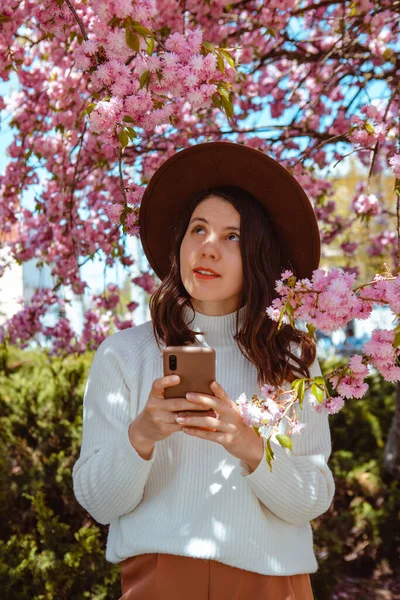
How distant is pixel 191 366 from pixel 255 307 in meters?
0.39

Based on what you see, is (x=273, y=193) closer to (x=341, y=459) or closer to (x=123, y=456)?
(x=123, y=456)

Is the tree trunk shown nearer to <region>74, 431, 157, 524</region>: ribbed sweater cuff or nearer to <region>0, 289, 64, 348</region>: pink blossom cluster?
<region>0, 289, 64, 348</region>: pink blossom cluster

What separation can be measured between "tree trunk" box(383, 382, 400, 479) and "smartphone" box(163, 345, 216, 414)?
2484 millimetres

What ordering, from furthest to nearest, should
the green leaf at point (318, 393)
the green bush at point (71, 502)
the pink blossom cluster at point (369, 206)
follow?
the pink blossom cluster at point (369, 206) < the green bush at point (71, 502) < the green leaf at point (318, 393)

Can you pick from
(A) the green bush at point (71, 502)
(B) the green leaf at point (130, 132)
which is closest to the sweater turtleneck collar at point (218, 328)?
(B) the green leaf at point (130, 132)

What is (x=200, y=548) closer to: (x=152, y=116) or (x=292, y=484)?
(x=292, y=484)

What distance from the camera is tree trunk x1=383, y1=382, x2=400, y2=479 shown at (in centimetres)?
365

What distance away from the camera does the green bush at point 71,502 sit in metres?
2.73

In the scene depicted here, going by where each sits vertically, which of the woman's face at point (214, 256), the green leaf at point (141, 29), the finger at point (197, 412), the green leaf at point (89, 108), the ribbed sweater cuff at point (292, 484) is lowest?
the ribbed sweater cuff at point (292, 484)

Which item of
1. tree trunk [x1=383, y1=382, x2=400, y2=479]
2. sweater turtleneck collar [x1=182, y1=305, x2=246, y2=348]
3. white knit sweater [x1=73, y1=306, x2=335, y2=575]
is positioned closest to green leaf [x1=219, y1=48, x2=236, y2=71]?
sweater turtleneck collar [x1=182, y1=305, x2=246, y2=348]

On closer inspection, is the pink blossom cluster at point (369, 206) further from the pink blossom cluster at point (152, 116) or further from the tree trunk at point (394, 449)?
the tree trunk at point (394, 449)

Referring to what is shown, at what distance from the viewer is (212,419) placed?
140 cm

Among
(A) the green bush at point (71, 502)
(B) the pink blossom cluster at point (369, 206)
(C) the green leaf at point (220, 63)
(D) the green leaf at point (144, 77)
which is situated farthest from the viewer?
(B) the pink blossom cluster at point (369, 206)

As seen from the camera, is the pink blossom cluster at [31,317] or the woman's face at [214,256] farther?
the pink blossom cluster at [31,317]
